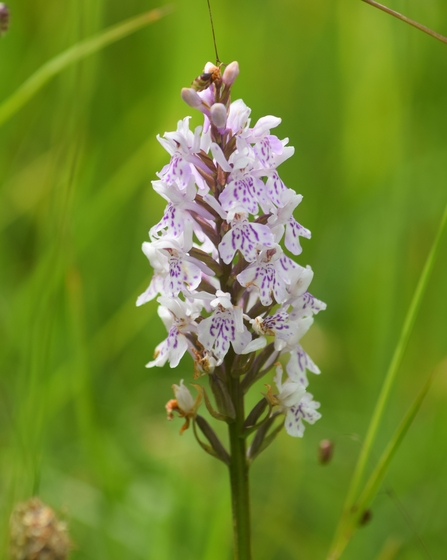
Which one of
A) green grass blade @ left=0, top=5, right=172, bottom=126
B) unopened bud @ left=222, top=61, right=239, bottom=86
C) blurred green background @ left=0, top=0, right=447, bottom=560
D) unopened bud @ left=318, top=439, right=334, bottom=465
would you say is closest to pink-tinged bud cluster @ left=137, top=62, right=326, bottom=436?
unopened bud @ left=222, top=61, right=239, bottom=86

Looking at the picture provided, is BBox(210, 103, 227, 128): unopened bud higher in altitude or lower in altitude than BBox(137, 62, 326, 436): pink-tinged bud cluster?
higher

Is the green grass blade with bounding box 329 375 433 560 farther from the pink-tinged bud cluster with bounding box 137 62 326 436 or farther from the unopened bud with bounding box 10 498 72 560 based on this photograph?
the unopened bud with bounding box 10 498 72 560

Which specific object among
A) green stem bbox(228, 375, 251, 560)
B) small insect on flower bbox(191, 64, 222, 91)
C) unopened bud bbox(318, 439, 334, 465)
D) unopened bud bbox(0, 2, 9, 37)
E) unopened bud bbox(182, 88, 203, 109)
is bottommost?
unopened bud bbox(318, 439, 334, 465)

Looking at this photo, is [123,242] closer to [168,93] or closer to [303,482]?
[168,93]

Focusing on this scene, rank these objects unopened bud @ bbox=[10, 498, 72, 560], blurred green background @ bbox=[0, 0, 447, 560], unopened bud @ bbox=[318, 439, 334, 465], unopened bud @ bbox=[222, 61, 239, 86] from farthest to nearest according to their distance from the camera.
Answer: blurred green background @ bbox=[0, 0, 447, 560], unopened bud @ bbox=[318, 439, 334, 465], unopened bud @ bbox=[222, 61, 239, 86], unopened bud @ bbox=[10, 498, 72, 560]

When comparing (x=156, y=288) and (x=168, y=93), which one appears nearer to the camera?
(x=156, y=288)

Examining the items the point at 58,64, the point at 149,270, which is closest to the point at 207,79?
the point at 58,64

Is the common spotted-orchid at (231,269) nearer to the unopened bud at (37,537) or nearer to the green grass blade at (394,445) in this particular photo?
the green grass blade at (394,445)

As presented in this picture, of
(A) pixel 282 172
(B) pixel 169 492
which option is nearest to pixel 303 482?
(B) pixel 169 492
